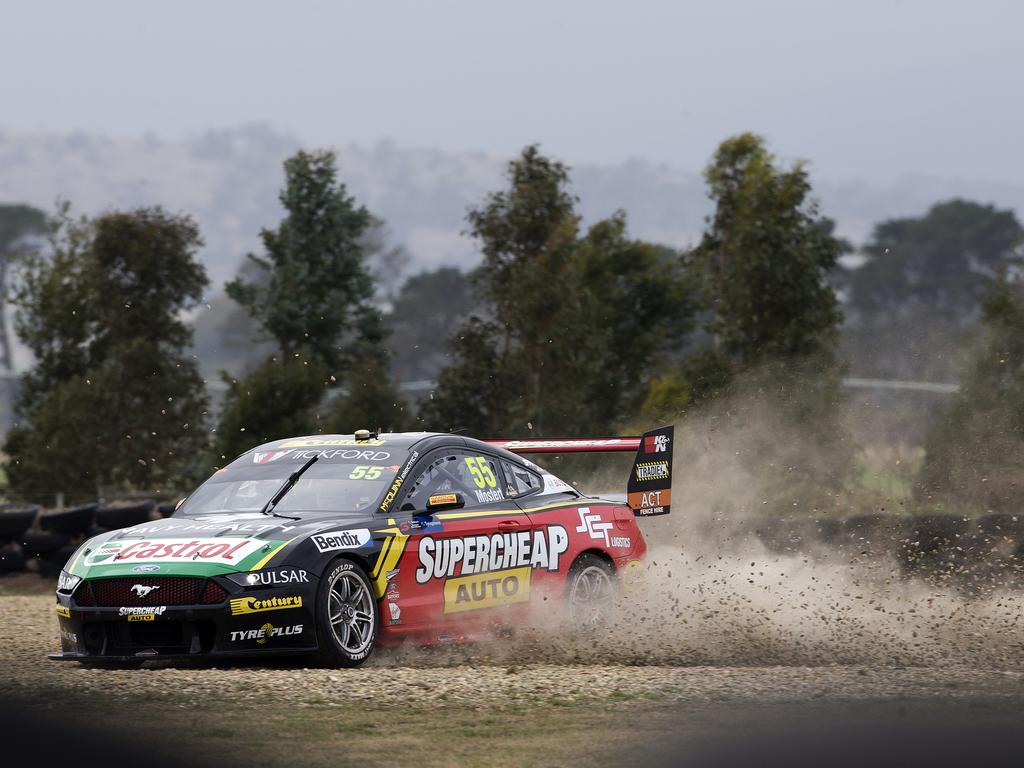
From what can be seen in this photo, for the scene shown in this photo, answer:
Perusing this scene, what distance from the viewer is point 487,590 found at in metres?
9.73

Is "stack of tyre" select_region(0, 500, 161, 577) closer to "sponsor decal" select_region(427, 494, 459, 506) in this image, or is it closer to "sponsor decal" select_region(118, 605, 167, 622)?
"sponsor decal" select_region(427, 494, 459, 506)

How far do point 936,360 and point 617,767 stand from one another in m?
14.9

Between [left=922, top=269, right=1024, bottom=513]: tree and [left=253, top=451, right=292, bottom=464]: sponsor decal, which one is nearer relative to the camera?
[left=253, top=451, right=292, bottom=464]: sponsor decal

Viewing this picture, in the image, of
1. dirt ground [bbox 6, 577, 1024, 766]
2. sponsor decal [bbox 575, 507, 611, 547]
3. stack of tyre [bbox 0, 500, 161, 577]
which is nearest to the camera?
dirt ground [bbox 6, 577, 1024, 766]

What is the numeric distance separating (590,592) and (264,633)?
2886mm

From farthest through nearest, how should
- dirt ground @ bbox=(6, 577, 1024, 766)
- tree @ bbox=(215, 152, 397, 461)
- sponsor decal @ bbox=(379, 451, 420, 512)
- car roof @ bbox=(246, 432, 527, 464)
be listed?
tree @ bbox=(215, 152, 397, 461) < car roof @ bbox=(246, 432, 527, 464) < sponsor decal @ bbox=(379, 451, 420, 512) < dirt ground @ bbox=(6, 577, 1024, 766)

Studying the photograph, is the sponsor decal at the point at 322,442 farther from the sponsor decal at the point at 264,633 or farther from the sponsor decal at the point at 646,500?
the sponsor decal at the point at 646,500

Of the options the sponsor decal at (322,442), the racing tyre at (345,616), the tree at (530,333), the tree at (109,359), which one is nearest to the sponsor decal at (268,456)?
the sponsor decal at (322,442)

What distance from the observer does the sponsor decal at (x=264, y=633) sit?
331 inches

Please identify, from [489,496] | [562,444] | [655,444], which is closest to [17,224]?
[562,444]

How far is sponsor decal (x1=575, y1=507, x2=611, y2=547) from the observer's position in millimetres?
10625

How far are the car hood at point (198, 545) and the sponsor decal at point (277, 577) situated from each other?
7 centimetres

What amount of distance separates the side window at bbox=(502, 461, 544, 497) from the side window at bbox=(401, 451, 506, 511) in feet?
0.28

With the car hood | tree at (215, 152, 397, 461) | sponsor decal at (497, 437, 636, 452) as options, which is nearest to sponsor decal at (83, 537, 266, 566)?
the car hood
